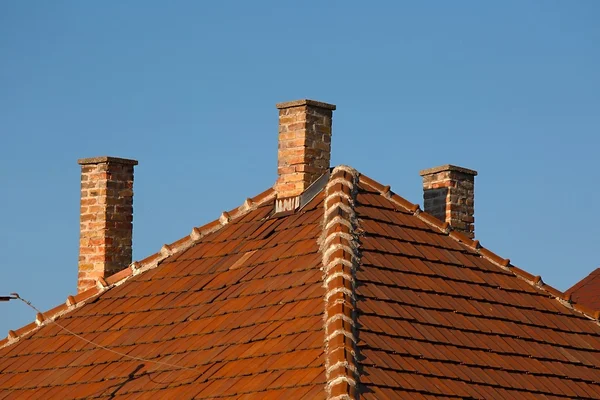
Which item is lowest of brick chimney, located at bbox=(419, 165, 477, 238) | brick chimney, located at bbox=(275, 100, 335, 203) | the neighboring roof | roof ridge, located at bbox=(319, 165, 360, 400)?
roof ridge, located at bbox=(319, 165, 360, 400)

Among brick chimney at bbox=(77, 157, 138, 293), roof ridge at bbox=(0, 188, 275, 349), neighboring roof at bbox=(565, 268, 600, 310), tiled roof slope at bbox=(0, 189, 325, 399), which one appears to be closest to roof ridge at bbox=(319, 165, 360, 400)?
tiled roof slope at bbox=(0, 189, 325, 399)

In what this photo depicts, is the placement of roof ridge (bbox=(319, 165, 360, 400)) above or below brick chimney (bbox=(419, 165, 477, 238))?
below

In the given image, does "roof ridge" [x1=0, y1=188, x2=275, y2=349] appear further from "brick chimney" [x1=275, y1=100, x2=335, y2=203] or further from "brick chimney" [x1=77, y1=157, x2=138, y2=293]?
"brick chimney" [x1=77, y1=157, x2=138, y2=293]

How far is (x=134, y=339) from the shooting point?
16.1m

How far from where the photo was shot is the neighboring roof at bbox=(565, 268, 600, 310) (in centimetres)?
2197

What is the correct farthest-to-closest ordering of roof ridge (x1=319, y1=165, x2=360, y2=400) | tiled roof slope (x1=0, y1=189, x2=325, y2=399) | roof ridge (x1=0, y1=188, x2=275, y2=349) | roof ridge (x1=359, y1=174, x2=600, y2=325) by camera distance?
roof ridge (x1=0, y1=188, x2=275, y2=349) < roof ridge (x1=359, y1=174, x2=600, y2=325) < tiled roof slope (x1=0, y1=189, x2=325, y2=399) < roof ridge (x1=319, y1=165, x2=360, y2=400)

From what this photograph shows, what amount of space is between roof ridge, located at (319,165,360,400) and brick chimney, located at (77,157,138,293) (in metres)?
4.08

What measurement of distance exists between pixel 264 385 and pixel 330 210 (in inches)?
112

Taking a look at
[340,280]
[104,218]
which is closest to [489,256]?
[340,280]

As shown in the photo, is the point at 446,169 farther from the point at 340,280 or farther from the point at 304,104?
the point at 340,280

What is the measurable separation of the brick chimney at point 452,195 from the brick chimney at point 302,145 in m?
2.17

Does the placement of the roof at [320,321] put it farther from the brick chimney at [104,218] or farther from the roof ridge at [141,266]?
the brick chimney at [104,218]

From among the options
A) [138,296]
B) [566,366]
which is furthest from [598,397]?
[138,296]

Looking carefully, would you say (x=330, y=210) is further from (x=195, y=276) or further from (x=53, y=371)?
(x=53, y=371)
